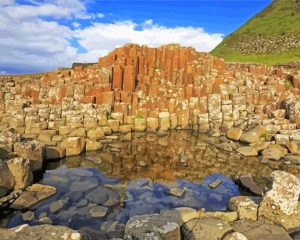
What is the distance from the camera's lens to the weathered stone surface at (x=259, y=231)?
446 inches

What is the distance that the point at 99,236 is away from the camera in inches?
498

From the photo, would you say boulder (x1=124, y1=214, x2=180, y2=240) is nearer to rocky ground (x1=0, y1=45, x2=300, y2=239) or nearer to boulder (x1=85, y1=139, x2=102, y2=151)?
rocky ground (x1=0, y1=45, x2=300, y2=239)

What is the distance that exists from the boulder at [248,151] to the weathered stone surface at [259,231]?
533 inches

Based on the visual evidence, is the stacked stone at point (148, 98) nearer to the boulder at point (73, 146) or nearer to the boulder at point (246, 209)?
the boulder at point (73, 146)

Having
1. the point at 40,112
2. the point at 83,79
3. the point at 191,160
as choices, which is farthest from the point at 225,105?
the point at 40,112

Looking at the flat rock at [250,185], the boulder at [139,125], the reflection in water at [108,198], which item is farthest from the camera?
the boulder at [139,125]

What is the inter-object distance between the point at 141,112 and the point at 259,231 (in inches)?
914

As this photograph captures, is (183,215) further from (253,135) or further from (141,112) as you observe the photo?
(141,112)

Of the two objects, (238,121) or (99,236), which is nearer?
(99,236)

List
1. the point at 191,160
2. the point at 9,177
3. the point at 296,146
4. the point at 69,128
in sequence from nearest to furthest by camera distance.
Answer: the point at 9,177 → the point at 191,160 → the point at 296,146 → the point at 69,128

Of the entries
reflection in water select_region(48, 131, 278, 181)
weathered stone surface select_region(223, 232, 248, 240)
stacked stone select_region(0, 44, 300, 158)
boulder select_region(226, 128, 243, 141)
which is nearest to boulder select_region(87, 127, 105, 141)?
stacked stone select_region(0, 44, 300, 158)

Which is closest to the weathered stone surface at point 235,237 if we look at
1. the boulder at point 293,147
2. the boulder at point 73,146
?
the boulder at point 73,146

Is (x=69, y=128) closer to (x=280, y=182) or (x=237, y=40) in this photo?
(x=280, y=182)

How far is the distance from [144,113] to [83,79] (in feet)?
24.5
